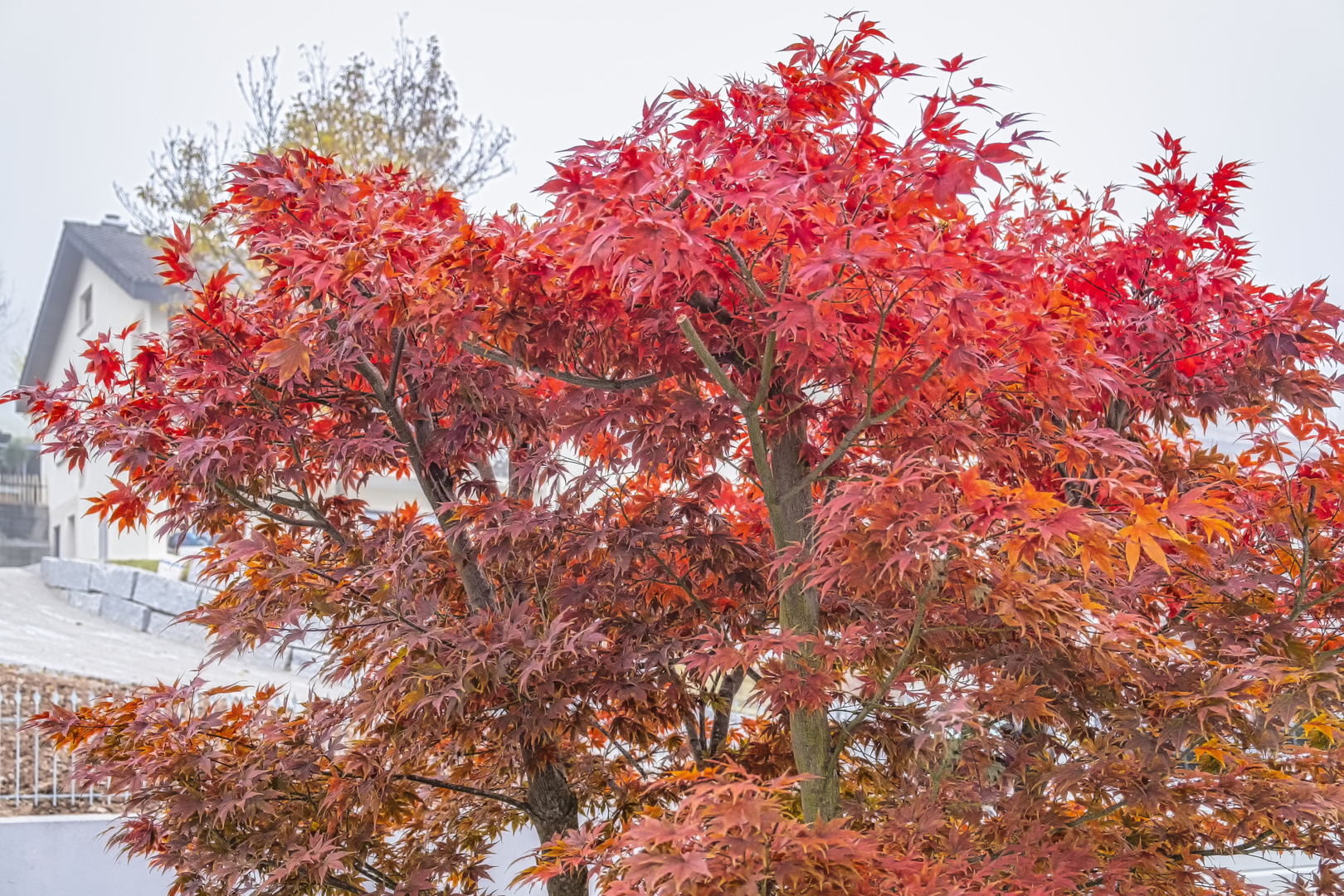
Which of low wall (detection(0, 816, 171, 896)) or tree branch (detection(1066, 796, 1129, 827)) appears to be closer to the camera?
tree branch (detection(1066, 796, 1129, 827))

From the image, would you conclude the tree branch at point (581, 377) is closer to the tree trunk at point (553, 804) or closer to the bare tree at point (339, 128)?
the tree trunk at point (553, 804)

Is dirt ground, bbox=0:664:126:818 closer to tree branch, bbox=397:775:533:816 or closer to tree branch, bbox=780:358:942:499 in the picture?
tree branch, bbox=397:775:533:816

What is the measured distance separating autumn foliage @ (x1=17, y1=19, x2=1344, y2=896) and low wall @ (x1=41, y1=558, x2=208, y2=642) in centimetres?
594

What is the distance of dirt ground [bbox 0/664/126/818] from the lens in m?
3.87

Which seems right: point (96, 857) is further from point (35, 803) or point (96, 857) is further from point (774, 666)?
point (774, 666)

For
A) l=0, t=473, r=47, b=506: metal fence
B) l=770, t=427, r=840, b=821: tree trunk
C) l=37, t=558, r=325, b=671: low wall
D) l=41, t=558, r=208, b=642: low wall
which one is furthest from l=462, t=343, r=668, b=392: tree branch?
l=0, t=473, r=47, b=506: metal fence

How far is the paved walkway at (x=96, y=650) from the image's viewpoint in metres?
6.30

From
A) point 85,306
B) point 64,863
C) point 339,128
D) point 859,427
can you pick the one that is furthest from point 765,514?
point 85,306

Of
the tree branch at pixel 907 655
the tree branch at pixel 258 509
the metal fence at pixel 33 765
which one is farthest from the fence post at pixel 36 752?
the tree branch at pixel 907 655

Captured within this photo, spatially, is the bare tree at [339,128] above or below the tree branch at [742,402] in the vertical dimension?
above

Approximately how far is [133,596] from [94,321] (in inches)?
178

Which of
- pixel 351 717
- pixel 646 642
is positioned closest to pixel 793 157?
pixel 646 642

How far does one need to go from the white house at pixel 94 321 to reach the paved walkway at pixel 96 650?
0.74 meters

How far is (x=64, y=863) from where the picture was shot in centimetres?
371
